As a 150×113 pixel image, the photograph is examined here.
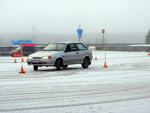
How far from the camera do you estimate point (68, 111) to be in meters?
6.75

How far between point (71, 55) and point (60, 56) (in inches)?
37.3

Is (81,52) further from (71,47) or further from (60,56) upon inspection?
(60,56)

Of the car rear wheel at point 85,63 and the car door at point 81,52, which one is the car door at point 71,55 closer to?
the car door at point 81,52

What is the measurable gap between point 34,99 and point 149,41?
121 meters

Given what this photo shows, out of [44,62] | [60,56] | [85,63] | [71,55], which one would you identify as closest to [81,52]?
[85,63]

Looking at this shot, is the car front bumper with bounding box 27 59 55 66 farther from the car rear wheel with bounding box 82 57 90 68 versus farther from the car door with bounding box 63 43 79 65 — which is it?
the car rear wheel with bounding box 82 57 90 68

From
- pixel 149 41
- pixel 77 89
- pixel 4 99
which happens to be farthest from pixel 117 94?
pixel 149 41

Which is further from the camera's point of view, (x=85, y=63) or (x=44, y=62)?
(x=85, y=63)

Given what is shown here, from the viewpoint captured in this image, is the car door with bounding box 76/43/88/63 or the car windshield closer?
the car windshield

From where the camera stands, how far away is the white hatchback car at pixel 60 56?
1688 cm

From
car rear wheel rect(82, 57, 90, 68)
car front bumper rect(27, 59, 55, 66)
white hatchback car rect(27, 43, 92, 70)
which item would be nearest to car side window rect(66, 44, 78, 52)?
white hatchback car rect(27, 43, 92, 70)

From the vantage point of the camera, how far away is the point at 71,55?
18.1 meters

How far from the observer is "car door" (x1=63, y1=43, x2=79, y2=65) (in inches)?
698

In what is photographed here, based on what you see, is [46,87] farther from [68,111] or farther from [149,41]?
[149,41]
